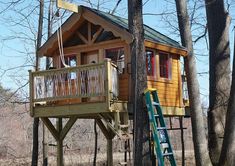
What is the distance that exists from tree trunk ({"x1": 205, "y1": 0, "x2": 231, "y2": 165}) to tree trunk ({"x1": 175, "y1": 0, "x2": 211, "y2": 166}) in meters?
0.37

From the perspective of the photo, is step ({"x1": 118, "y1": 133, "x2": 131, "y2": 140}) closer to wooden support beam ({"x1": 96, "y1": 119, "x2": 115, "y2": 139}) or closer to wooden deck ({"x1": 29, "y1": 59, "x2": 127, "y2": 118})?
wooden deck ({"x1": 29, "y1": 59, "x2": 127, "y2": 118})

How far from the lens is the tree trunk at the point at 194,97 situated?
470 inches

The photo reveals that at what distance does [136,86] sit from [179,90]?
303 cm

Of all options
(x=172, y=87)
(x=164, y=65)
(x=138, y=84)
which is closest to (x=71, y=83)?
(x=138, y=84)

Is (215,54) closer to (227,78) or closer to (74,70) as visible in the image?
(227,78)

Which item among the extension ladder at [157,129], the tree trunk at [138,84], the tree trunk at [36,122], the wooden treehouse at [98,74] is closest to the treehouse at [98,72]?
the wooden treehouse at [98,74]

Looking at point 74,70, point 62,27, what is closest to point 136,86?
point 74,70

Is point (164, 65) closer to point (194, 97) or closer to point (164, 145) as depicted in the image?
point (194, 97)

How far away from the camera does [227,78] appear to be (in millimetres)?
12711

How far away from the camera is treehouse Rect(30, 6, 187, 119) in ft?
32.6

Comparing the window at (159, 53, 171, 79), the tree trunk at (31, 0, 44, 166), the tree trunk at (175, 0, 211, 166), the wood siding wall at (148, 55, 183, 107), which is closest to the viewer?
the wood siding wall at (148, 55, 183, 107)

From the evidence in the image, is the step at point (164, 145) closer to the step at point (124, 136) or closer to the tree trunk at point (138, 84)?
the tree trunk at point (138, 84)

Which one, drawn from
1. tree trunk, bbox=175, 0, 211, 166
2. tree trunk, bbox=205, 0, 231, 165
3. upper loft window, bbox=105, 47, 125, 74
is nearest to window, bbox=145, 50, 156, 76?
upper loft window, bbox=105, 47, 125, 74

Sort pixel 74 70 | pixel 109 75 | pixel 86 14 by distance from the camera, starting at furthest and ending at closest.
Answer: pixel 86 14 → pixel 74 70 → pixel 109 75
